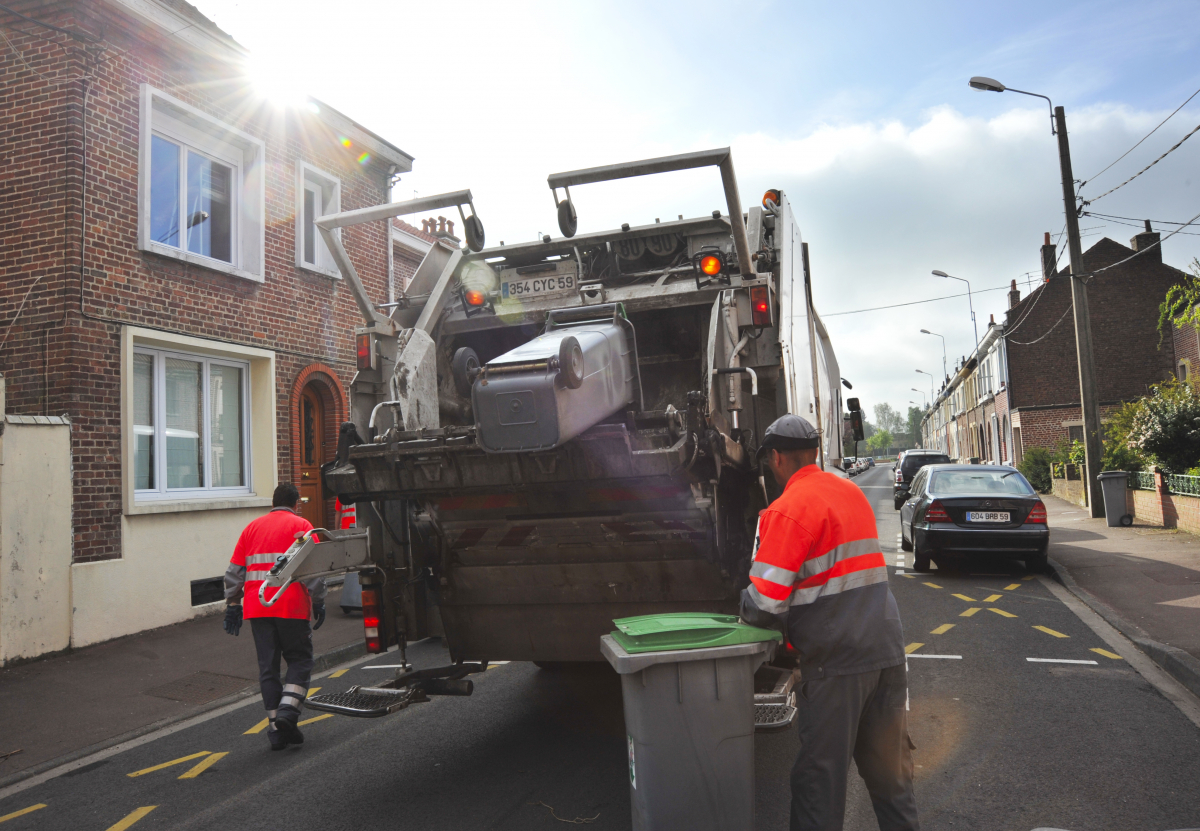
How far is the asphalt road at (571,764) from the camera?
153 inches

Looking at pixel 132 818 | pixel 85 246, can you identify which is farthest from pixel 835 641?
pixel 85 246

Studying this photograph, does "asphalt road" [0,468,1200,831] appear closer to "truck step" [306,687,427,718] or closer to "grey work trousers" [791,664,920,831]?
"truck step" [306,687,427,718]

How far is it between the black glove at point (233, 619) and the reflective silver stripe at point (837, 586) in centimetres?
392

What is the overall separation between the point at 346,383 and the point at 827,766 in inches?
436

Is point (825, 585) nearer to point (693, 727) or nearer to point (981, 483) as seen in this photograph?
point (693, 727)

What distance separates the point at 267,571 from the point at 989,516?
8.42 meters

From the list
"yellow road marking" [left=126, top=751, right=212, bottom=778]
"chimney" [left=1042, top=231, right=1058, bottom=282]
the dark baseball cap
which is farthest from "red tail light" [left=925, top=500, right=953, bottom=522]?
"chimney" [left=1042, top=231, right=1058, bottom=282]

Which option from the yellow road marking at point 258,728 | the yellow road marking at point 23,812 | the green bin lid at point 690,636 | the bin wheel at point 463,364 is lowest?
the yellow road marking at point 23,812

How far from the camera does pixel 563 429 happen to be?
3469mm

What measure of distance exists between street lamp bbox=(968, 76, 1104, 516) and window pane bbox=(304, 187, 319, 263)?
40.6ft

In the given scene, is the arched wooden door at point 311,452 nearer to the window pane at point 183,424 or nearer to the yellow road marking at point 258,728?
the window pane at point 183,424

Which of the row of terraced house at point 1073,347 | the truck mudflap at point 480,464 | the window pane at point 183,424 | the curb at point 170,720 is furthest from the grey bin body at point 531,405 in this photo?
the row of terraced house at point 1073,347

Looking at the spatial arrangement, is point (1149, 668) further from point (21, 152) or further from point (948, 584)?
point (21, 152)

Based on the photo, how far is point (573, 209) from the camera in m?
5.07
